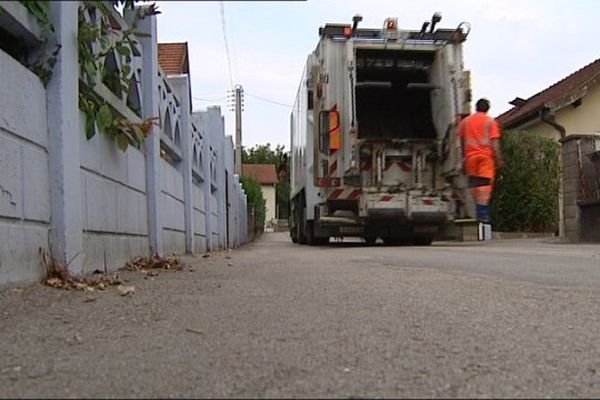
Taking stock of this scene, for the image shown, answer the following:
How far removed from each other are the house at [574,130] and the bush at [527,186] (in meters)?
0.68

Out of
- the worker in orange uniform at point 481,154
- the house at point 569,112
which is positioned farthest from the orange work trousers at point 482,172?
the house at point 569,112

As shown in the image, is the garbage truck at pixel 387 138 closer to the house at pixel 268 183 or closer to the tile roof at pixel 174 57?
the tile roof at pixel 174 57

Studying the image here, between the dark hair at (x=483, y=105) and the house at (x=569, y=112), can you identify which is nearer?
the dark hair at (x=483, y=105)

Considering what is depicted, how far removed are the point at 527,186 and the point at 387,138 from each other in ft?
36.6

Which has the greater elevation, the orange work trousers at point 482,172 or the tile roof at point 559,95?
the tile roof at point 559,95

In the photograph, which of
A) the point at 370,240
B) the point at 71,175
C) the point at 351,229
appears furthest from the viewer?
the point at 370,240

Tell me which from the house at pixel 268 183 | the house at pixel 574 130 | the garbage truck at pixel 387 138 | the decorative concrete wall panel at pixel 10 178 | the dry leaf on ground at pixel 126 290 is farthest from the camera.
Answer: the house at pixel 268 183

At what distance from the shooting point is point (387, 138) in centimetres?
1433

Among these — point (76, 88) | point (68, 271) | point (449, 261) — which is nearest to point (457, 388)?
point (68, 271)

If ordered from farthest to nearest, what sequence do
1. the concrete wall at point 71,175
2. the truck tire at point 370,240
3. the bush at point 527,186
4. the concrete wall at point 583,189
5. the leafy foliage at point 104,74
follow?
1. the bush at point 527,186
2. the concrete wall at point 583,189
3. the truck tire at point 370,240
4. the leafy foliage at point 104,74
5. the concrete wall at point 71,175

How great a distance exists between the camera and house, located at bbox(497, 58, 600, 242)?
18719 mm

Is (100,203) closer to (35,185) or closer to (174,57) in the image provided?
(35,185)

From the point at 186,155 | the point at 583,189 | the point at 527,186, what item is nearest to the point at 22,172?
the point at 186,155

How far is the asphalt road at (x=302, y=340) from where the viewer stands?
285 cm
